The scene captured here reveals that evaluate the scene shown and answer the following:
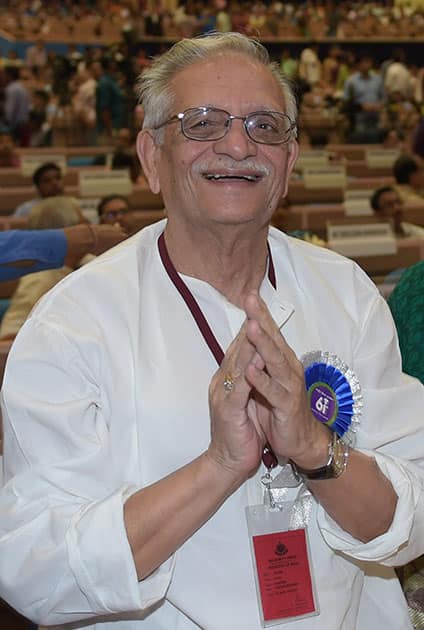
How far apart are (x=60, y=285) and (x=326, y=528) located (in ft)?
1.71

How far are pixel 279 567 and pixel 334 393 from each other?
259mm

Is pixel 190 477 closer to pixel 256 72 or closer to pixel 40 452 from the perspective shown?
pixel 40 452

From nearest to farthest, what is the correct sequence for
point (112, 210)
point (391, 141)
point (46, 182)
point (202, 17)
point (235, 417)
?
point (235, 417) < point (112, 210) < point (46, 182) < point (391, 141) < point (202, 17)

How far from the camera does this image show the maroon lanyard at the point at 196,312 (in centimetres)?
130

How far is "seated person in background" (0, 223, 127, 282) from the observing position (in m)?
2.02

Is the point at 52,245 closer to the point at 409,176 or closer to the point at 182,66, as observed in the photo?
the point at 182,66

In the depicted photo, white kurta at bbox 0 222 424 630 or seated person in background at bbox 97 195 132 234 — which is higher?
white kurta at bbox 0 222 424 630

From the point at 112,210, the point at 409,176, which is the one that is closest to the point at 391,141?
the point at 409,176

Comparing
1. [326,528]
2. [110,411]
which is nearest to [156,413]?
[110,411]

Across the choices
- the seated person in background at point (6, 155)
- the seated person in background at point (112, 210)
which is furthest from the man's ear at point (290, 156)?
the seated person in background at point (6, 155)

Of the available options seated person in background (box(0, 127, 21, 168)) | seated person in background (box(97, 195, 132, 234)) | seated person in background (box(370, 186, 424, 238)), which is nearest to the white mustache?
seated person in background (box(97, 195, 132, 234))

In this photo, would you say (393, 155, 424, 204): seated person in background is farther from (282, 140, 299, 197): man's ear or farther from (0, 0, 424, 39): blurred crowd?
(0, 0, 424, 39): blurred crowd

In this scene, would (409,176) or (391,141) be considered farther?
(391,141)

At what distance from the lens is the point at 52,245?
203 centimetres
